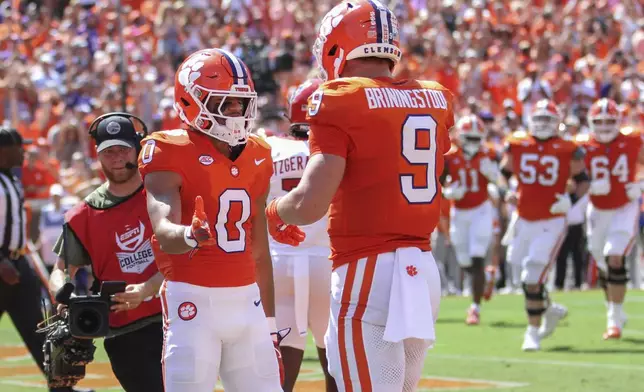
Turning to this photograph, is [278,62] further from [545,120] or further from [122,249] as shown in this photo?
[122,249]

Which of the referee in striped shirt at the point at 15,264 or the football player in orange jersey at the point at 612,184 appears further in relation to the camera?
the football player in orange jersey at the point at 612,184

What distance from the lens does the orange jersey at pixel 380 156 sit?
4637 millimetres

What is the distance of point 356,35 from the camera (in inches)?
191

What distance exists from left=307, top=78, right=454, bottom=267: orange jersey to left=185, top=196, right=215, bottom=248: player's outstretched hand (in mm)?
475

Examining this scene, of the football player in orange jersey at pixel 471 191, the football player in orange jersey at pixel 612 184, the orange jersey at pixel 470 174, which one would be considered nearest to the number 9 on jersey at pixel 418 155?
the football player in orange jersey at pixel 612 184

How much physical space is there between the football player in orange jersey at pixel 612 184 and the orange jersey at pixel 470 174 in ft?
6.07

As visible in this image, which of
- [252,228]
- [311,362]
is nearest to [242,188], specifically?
[252,228]

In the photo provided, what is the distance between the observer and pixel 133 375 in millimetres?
5812

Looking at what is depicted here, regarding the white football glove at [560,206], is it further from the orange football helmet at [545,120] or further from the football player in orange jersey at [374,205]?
the football player in orange jersey at [374,205]

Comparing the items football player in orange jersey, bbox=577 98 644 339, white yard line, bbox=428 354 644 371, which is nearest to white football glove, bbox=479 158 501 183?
football player in orange jersey, bbox=577 98 644 339

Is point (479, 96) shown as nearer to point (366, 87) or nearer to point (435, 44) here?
point (435, 44)

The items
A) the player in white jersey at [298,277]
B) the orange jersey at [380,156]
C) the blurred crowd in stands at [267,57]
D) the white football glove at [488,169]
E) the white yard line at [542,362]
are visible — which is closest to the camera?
the orange jersey at [380,156]

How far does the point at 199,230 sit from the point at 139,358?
5.16 feet

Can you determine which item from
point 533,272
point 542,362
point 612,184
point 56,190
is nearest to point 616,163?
point 612,184
